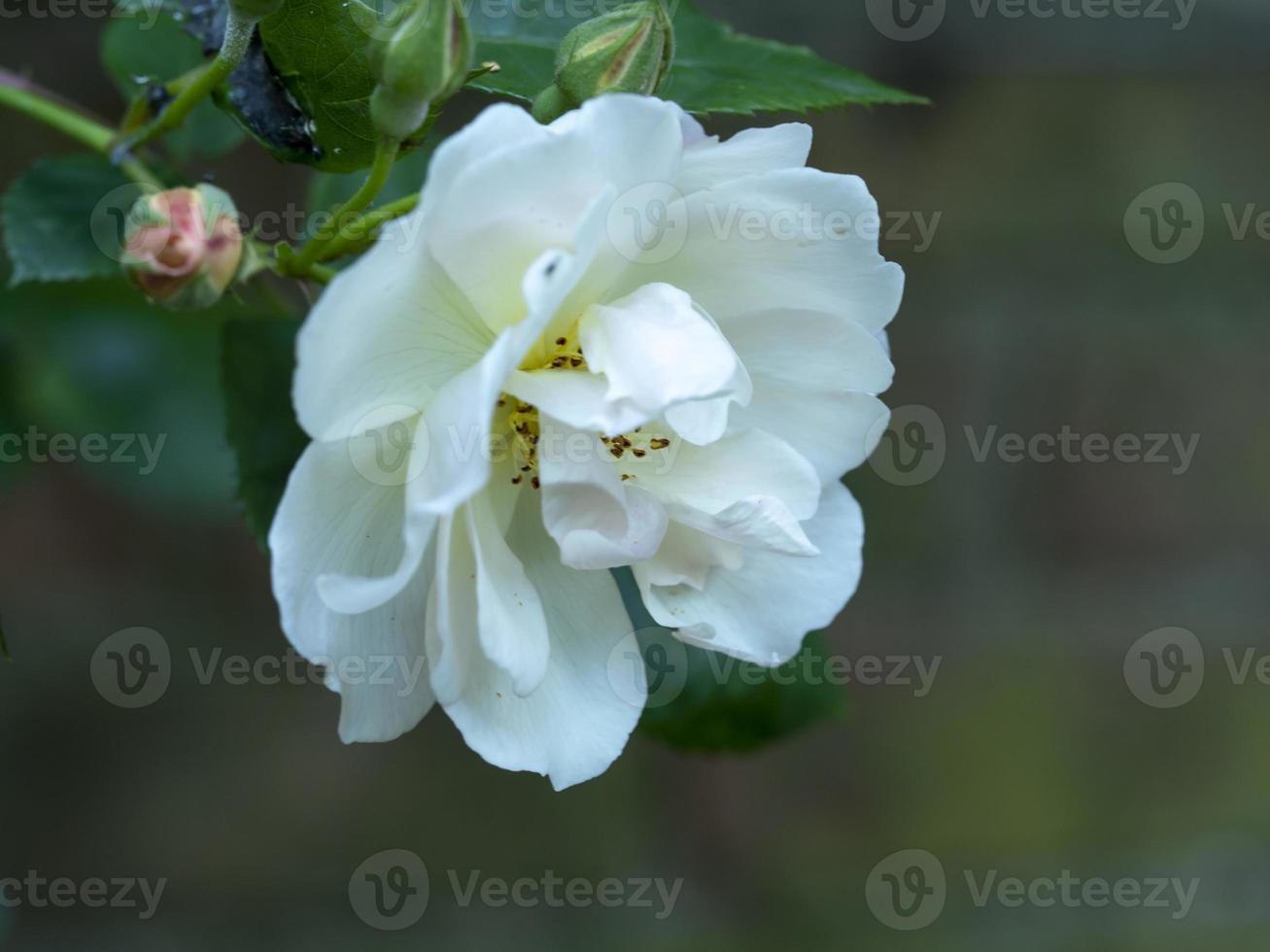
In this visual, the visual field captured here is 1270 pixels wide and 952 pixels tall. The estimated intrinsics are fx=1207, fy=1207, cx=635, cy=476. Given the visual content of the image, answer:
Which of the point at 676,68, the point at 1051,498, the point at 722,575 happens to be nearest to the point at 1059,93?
the point at 1051,498

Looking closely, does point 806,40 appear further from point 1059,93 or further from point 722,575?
point 722,575
